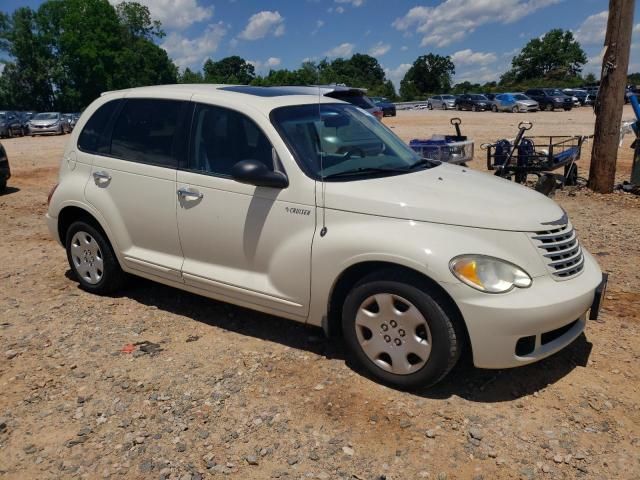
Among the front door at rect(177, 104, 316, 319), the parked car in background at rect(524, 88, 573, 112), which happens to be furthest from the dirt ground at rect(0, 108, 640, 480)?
the parked car in background at rect(524, 88, 573, 112)

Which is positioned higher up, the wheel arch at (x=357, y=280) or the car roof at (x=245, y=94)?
the car roof at (x=245, y=94)

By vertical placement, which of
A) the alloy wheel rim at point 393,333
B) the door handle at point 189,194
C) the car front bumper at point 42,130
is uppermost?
the door handle at point 189,194

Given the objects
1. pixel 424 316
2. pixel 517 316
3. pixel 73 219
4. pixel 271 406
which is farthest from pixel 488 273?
pixel 73 219

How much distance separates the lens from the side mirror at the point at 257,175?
3.67 m

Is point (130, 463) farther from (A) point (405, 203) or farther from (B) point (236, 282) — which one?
(A) point (405, 203)

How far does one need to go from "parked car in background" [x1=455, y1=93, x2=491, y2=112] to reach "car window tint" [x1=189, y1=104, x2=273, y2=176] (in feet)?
151

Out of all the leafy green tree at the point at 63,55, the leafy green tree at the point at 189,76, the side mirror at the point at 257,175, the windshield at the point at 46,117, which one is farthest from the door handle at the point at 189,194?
the leafy green tree at the point at 189,76

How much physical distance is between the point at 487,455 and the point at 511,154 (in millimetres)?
8061

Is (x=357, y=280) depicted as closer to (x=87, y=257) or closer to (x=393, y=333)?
(x=393, y=333)

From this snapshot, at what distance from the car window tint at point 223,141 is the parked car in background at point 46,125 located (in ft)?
103

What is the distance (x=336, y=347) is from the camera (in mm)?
4160

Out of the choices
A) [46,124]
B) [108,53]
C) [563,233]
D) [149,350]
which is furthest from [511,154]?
[108,53]

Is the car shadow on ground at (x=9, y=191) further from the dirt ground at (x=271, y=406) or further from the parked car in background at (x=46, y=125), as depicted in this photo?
the parked car in background at (x=46, y=125)

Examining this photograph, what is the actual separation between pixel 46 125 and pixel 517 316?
3367 centimetres
